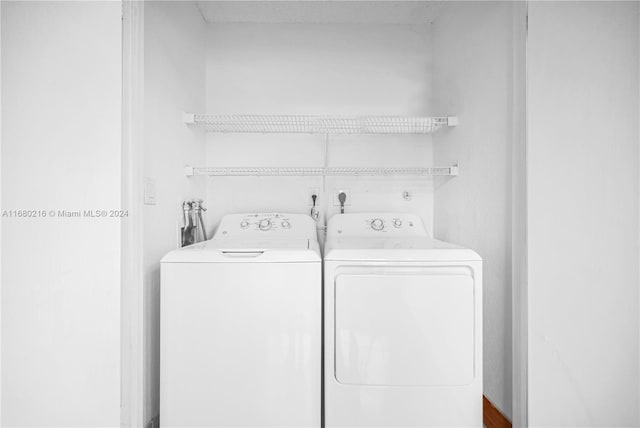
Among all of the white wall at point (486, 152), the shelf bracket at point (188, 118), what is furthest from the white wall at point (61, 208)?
the white wall at point (486, 152)

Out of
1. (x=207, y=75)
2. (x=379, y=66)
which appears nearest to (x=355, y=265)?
(x=379, y=66)

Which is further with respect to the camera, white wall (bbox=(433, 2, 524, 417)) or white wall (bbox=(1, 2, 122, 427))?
white wall (bbox=(433, 2, 524, 417))

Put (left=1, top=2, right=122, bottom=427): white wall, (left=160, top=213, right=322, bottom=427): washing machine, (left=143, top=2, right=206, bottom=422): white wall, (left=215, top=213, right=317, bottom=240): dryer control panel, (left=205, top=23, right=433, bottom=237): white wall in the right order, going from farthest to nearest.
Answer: (left=205, top=23, right=433, bottom=237): white wall < (left=215, top=213, right=317, bottom=240): dryer control panel < (left=143, top=2, right=206, bottom=422): white wall < (left=160, top=213, right=322, bottom=427): washing machine < (left=1, top=2, right=122, bottom=427): white wall

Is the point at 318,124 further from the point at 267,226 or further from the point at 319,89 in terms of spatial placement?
the point at 267,226

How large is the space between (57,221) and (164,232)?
50 centimetres

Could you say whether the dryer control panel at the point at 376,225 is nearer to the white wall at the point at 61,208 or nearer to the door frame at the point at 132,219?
Result: the door frame at the point at 132,219

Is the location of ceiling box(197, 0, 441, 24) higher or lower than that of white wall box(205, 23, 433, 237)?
higher

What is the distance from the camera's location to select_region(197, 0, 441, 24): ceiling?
2141 mm

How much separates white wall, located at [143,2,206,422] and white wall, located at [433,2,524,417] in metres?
1.59

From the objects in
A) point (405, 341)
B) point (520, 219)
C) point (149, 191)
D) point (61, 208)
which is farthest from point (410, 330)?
point (61, 208)

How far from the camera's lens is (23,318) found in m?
1.21

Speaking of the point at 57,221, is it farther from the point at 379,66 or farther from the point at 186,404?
the point at 379,66

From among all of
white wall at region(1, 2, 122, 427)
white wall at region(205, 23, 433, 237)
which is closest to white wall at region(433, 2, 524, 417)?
white wall at region(205, 23, 433, 237)

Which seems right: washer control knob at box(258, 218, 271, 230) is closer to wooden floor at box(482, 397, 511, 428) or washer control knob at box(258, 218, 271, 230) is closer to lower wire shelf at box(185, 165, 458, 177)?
lower wire shelf at box(185, 165, 458, 177)
